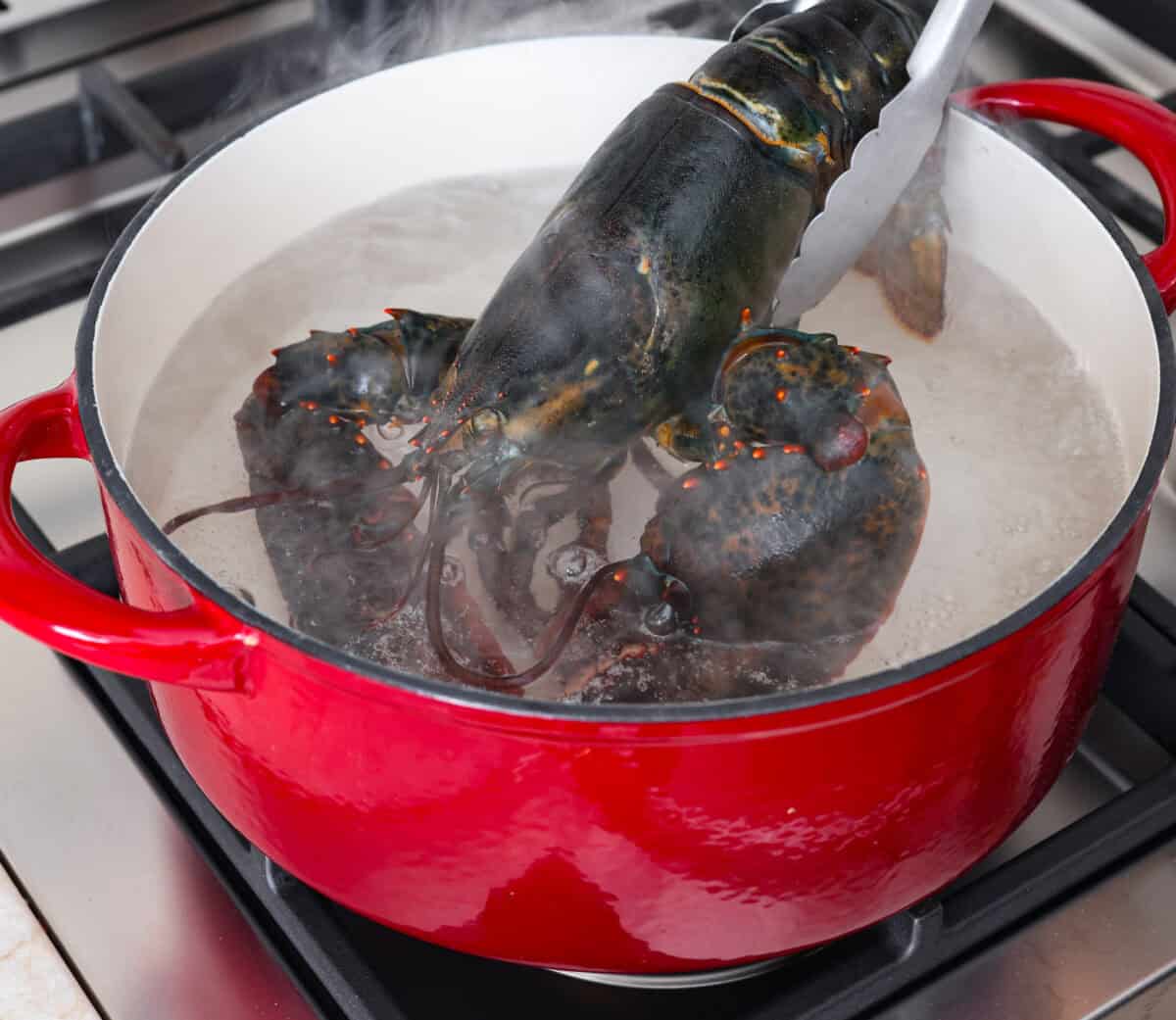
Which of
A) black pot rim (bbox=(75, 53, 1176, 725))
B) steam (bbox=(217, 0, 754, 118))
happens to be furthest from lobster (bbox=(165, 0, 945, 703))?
steam (bbox=(217, 0, 754, 118))

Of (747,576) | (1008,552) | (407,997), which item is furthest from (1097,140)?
(407,997)

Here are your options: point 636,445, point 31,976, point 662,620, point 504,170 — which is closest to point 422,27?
point 504,170

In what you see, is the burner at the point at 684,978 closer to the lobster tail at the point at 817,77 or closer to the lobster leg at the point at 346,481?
the lobster leg at the point at 346,481

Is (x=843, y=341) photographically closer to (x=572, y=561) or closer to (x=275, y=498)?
(x=572, y=561)

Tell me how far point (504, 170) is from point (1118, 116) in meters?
0.40

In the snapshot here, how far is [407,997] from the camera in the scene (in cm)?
72

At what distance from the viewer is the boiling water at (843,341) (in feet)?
2.46

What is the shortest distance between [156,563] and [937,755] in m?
0.31

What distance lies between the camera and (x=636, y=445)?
2.68 ft

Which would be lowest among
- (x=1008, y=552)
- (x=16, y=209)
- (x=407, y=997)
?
(x=407, y=997)

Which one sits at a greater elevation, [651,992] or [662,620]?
[662,620]

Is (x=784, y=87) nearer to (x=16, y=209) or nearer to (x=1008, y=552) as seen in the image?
(x=1008, y=552)

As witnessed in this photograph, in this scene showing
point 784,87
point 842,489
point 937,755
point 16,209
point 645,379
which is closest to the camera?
point 937,755

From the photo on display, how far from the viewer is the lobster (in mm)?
683
